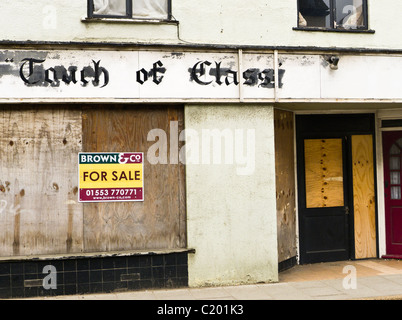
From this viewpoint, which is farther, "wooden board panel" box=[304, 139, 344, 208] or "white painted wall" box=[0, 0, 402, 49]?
"wooden board panel" box=[304, 139, 344, 208]

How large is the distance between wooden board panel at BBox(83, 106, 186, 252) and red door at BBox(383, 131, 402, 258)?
4.53 metres

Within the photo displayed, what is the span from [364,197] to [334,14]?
3.72 metres

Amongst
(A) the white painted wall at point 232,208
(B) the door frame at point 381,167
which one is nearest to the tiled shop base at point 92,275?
(A) the white painted wall at point 232,208

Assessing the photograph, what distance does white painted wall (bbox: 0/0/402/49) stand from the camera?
7555mm

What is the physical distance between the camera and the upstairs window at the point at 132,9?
7.89m

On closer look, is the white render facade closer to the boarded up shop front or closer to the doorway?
the boarded up shop front

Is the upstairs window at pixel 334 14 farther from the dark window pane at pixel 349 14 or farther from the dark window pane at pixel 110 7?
the dark window pane at pixel 110 7

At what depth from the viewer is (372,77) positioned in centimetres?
857

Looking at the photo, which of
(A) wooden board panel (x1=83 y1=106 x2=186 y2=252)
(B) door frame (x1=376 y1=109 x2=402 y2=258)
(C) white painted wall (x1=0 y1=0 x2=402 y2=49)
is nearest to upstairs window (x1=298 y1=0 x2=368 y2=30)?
(C) white painted wall (x1=0 y1=0 x2=402 y2=49)

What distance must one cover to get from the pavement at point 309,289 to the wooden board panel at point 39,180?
0.94 meters

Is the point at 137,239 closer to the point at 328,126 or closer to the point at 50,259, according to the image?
the point at 50,259

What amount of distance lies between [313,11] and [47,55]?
15.4 feet

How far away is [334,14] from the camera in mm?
8781

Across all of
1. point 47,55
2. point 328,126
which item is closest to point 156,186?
point 47,55
